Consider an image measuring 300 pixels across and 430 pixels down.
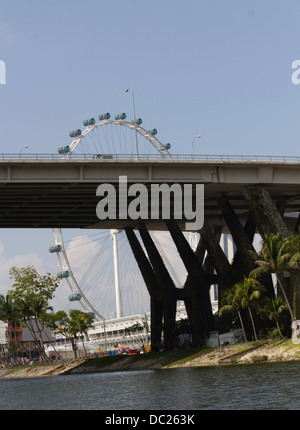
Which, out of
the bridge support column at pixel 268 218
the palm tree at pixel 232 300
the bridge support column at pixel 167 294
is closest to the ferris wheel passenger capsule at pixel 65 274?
the bridge support column at pixel 167 294

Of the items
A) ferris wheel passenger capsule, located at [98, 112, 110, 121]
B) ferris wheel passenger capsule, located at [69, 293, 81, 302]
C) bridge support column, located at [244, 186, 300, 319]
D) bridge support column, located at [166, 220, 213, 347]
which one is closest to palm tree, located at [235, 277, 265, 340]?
bridge support column, located at [244, 186, 300, 319]

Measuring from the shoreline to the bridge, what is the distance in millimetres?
5026

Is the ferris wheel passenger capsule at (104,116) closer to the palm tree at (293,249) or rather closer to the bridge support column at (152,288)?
the bridge support column at (152,288)

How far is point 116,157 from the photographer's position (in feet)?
256

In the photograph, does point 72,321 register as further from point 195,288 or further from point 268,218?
point 268,218

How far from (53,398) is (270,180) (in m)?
40.0

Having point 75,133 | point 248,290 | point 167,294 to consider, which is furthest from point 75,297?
point 248,290

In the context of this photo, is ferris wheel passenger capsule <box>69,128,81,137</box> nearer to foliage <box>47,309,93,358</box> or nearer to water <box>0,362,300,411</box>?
foliage <box>47,309,93,358</box>

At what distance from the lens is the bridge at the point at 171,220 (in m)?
76.7

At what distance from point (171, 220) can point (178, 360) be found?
1860 cm

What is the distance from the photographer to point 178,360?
82.8 meters

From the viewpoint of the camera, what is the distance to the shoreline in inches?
2689

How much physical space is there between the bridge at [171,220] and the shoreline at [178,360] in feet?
16.5
